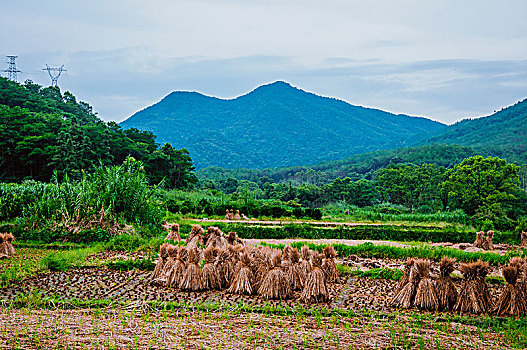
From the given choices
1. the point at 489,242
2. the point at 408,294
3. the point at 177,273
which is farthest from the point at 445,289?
the point at 489,242

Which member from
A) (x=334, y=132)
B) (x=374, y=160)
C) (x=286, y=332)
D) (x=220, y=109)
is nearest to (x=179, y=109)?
→ (x=220, y=109)

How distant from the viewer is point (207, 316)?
6148 millimetres

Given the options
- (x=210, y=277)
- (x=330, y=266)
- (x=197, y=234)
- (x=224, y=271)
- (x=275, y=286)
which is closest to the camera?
(x=275, y=286)

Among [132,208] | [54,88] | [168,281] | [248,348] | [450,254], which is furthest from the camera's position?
[54,88]

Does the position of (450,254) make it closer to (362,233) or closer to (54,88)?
(362,233)

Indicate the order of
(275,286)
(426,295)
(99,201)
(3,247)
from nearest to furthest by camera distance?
(426,295) < (275,286) < (3,247) < (99,201)

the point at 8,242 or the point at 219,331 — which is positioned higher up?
the point at 8,242

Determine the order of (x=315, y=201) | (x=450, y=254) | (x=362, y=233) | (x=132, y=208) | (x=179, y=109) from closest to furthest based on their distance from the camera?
(x=450, y=254) < (x=132, y=208) < (x=362, y=233) < (x=315, y=201) < (x=179, y=109)

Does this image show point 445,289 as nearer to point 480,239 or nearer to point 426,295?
point 426,295

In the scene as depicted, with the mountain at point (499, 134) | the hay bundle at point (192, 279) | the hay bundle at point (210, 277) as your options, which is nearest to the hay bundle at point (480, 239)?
the hay bundle at point (210, 277)

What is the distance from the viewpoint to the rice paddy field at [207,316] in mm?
5031

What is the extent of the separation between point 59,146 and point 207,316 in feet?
101

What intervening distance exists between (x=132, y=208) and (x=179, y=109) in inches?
5712

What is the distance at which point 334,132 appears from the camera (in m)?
138
